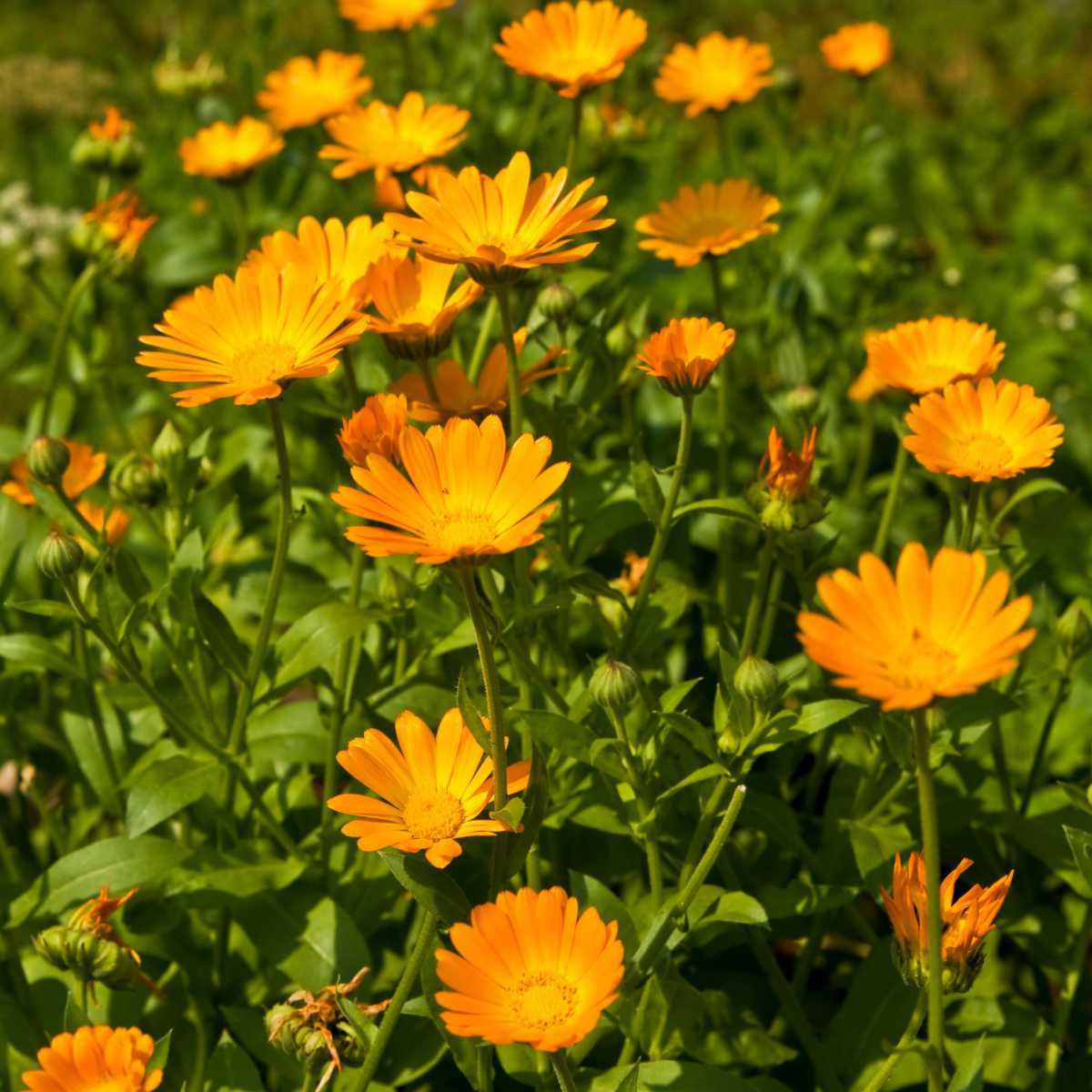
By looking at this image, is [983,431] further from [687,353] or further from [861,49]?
[861,49]

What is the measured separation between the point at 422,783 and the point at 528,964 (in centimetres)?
24

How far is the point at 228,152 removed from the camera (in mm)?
2566

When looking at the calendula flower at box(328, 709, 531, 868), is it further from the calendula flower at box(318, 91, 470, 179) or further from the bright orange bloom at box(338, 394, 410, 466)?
the calendula flower at box(318, 91, 470, 179)

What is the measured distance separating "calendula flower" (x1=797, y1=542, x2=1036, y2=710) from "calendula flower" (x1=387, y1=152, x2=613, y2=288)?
545 mm

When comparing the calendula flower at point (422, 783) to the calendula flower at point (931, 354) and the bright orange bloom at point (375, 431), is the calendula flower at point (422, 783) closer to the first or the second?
the bright orange bloom at point (375, 431)

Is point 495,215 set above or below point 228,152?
above

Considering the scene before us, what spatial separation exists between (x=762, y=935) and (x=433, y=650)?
22.5 inches

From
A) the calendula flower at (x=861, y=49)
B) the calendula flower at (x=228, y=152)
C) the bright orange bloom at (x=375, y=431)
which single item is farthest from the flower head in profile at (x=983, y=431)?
the calendula flower at (x=228, y=152)

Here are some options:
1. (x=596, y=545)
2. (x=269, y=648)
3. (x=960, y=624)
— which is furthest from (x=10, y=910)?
(x=960, y=624)

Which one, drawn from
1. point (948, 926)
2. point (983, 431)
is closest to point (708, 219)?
point (983, 431)

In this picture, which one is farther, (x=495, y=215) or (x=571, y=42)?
(x=571, y=42)

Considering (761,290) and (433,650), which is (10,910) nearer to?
(433,650)

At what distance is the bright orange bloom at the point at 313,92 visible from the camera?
2.63 m

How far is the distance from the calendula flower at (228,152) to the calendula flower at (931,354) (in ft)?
3.96
